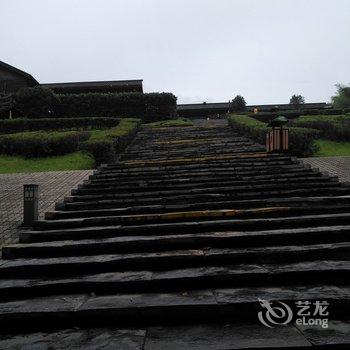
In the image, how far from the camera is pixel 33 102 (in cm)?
2762

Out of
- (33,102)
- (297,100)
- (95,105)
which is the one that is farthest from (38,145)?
(297,100)

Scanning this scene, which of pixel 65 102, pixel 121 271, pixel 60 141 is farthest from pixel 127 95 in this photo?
pixel 121 271

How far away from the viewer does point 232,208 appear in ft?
25.1

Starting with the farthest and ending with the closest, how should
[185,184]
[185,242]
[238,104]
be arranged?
[238,104], [185,184], [185,242]

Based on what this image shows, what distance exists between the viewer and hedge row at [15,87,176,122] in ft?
91.2

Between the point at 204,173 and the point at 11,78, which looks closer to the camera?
the point at 204,173

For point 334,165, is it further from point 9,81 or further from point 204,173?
point 9,81

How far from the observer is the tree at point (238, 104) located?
→ 42.5 metres

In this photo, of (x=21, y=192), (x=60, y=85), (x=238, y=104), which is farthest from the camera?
(x=238, y=104)

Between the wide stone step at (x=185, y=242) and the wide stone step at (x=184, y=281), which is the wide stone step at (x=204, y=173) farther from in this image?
the wide stone step at (x=184, y=281)

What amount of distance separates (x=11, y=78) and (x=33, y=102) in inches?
306

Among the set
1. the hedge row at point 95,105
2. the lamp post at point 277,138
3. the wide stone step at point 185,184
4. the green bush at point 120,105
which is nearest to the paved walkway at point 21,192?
the wide stone step at point 185,184

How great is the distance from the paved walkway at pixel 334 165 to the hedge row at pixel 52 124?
14578 mm

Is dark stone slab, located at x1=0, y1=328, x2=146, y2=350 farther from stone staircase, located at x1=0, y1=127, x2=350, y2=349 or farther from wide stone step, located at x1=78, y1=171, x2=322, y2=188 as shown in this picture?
wide stone step, located at x1=78, y1=171, x2=322, y2=188
